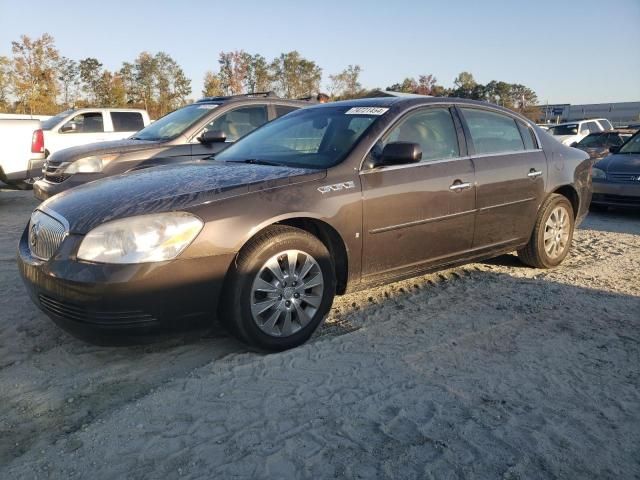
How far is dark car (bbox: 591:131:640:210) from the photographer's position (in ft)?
25.8

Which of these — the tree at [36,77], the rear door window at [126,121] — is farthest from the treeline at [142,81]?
the rear door window at [126,121]

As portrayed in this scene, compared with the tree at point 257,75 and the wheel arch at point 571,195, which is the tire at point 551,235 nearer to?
the wheel arch at point 571,195

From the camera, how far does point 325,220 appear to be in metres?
3.34

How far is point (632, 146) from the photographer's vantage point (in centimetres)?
895

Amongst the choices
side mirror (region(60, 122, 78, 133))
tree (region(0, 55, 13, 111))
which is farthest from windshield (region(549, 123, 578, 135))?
tree (region(0, 55, 13, 111))

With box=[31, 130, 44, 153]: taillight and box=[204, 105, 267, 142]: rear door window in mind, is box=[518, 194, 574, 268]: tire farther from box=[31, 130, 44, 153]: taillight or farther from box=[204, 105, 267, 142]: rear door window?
box=[31, 130, 44, 153]: taillight

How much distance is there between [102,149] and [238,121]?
69.2 inches

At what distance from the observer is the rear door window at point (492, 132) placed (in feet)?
14.3

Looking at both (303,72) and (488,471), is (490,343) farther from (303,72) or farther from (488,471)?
(303,72)

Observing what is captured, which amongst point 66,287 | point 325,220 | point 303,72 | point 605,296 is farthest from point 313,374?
point 303,72

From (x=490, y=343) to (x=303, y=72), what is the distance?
47991 millimetres

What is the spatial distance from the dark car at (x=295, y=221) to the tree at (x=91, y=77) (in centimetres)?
4082

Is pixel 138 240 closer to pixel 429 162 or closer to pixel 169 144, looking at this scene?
pixel 429 162

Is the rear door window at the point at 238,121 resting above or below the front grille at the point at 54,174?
above
